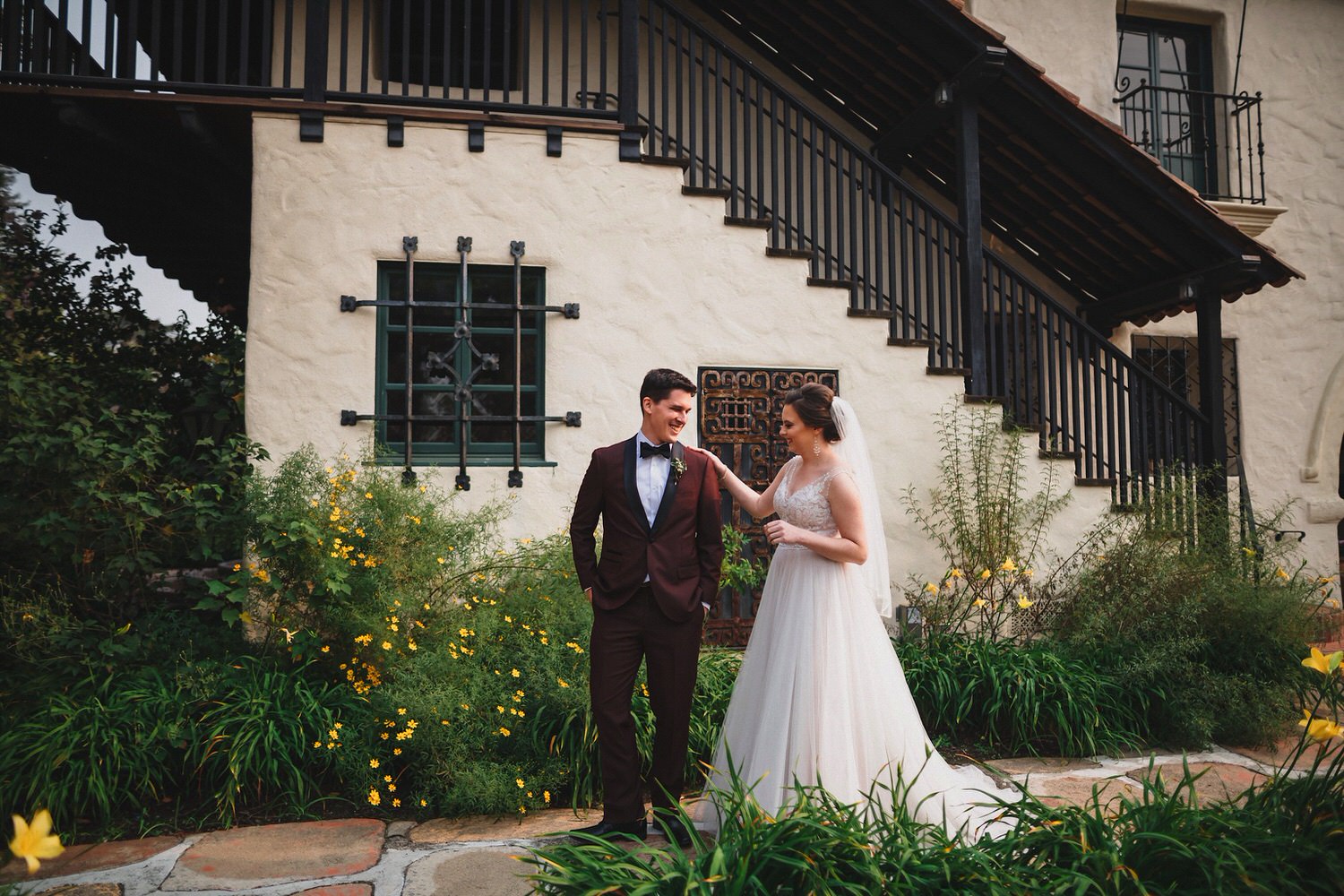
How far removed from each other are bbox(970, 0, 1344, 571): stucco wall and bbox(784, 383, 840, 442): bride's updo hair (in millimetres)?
6605

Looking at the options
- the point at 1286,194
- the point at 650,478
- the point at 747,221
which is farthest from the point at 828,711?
the point at 1286,194

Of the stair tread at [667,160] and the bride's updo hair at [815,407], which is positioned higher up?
the stair tread at [667,160]

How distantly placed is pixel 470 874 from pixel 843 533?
2.12 metres

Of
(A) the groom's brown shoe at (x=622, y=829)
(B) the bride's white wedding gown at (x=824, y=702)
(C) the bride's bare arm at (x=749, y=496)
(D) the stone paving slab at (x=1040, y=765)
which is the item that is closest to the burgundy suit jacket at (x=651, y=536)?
(C) the bride's bare arm at (x=749, y=496)

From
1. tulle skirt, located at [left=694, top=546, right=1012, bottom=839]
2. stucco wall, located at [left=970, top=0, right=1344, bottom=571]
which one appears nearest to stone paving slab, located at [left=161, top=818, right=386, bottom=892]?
tulle skirt, located at [left=694, top=546, right=1012, bottom=839]

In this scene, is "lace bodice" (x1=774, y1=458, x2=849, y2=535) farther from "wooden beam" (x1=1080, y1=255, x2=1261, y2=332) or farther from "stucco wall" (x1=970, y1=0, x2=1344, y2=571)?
"stucco wall" (x1=970, y1=0, x2=1344, y2=571)

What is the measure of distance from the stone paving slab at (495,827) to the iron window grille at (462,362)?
8.22 ft

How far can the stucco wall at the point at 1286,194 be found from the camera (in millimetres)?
8891

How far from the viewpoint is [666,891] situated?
8.50ft

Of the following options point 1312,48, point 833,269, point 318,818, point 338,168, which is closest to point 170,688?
point 318,818

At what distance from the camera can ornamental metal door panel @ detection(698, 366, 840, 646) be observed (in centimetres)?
650

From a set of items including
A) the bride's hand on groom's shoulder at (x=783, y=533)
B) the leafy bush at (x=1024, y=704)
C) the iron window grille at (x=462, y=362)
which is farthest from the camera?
the iron window grille at (x=462, y=362)

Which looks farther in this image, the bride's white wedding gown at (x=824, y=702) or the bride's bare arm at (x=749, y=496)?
the bride's bare arm at (x=749, y=496)

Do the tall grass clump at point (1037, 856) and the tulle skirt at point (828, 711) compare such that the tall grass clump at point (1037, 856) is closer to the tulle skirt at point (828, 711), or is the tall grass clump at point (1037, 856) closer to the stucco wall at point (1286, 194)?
the tulle skirt at point (828, 711)
